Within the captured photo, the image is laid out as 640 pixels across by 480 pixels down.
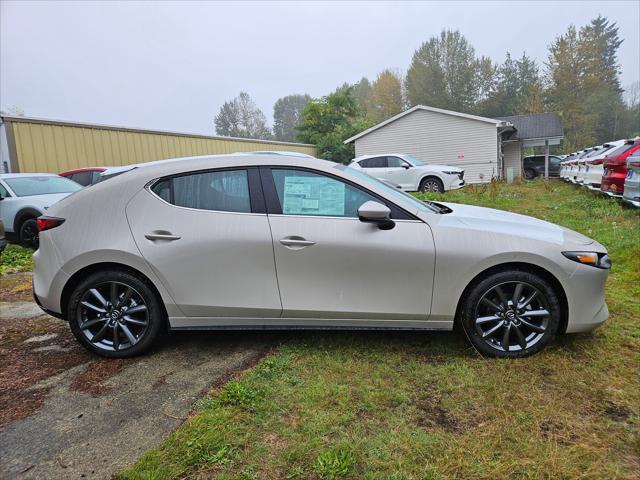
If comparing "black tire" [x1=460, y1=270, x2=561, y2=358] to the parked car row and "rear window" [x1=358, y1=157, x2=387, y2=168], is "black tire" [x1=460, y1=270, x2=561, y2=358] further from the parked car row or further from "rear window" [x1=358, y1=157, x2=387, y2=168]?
"rear window" [x1=358, y1=157, x2=387, y2=168]

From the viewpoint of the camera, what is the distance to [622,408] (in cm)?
230

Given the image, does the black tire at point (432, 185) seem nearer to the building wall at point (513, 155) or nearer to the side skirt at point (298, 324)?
the side skirt at point (298, 324)

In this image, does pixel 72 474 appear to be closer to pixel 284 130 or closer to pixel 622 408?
pixel 622 408

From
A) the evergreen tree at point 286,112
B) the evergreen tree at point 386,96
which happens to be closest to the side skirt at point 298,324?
the evergreen tree at point 386,96

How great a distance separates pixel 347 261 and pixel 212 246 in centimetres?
97

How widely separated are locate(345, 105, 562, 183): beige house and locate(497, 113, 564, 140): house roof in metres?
0.11

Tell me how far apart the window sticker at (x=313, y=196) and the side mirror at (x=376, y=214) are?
18 cm

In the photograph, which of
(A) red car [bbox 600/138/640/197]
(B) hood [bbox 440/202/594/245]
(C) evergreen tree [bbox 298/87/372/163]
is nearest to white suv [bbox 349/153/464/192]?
(A) red car [bbox 600/138/640/197]

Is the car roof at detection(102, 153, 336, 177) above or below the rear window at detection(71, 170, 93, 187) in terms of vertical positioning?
below

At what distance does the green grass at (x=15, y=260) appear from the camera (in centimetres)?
654

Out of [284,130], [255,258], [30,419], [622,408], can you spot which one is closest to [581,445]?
[622,408]

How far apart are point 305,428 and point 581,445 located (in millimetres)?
1377

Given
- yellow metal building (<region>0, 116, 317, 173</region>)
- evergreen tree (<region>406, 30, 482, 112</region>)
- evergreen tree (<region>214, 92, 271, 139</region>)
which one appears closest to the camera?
yellow metal building (<region>0, 116, 317, 173</region>)

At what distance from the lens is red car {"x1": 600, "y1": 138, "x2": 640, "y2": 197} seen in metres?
8.40
